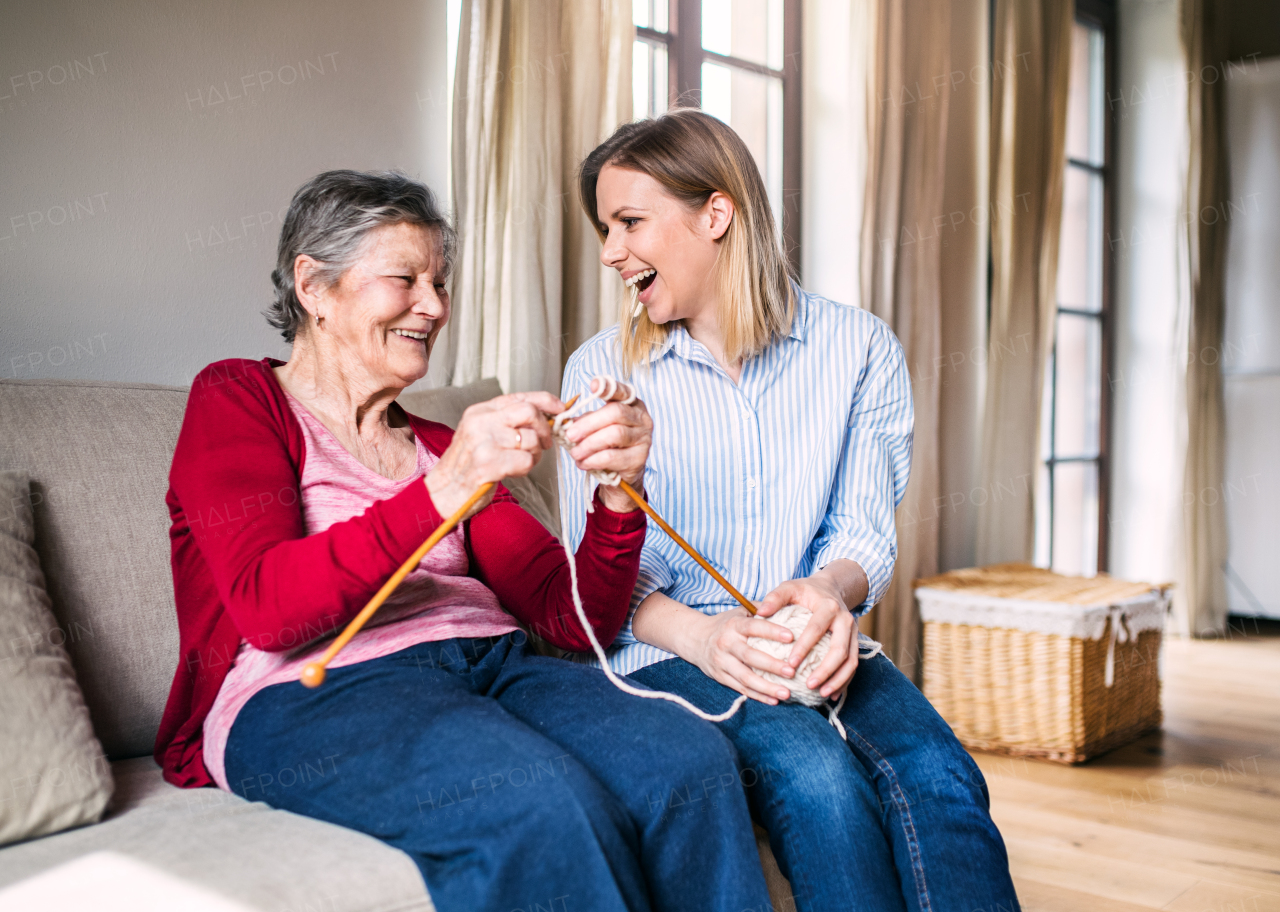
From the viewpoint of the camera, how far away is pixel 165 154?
171 centimetres

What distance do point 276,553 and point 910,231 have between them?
2.55 meters

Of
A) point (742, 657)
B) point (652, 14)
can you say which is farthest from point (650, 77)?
point (742, 657)

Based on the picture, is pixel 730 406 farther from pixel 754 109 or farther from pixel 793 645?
pixel 754 109

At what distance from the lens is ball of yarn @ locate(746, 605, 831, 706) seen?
46.8 inches

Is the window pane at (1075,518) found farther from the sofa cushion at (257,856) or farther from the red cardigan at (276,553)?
the sofa cushion at (257,856)

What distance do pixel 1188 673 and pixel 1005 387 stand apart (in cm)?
116

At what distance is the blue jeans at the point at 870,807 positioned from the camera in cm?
108

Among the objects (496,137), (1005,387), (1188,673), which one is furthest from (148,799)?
(1188,673)

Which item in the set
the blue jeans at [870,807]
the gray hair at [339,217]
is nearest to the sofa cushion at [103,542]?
the gray hair at [339,217]

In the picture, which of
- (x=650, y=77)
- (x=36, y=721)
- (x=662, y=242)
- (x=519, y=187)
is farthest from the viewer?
(x=650, y=77)

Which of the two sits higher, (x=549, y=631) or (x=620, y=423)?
(x=620, y=423)

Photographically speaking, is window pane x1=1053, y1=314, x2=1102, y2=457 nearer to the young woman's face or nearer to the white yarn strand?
the young woman's face

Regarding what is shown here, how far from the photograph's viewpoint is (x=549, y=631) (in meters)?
1.37

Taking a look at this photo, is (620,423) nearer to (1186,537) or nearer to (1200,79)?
(1186,537)
